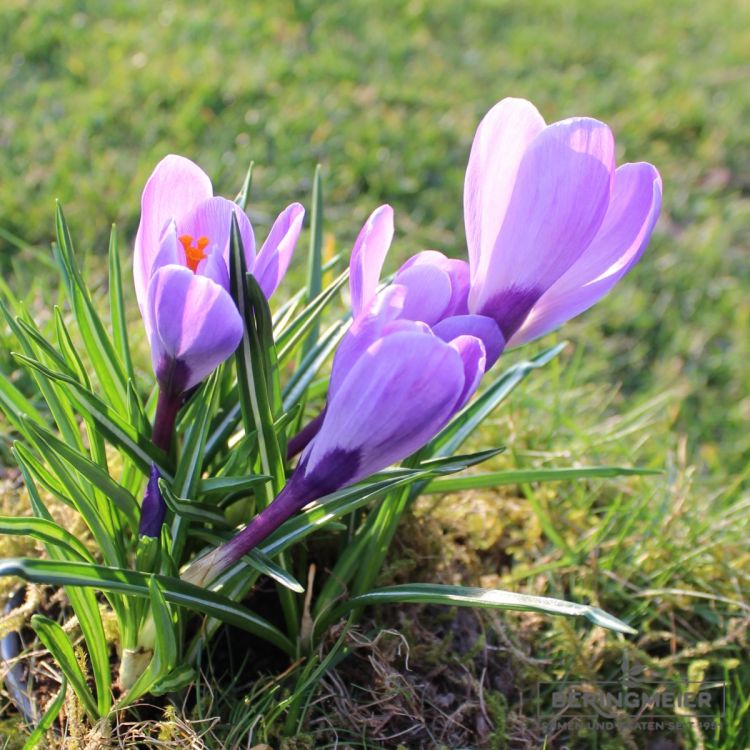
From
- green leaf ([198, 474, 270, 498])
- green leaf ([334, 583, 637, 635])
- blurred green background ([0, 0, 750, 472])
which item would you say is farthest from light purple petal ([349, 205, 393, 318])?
blurred green background ([0, 0, 750, 472])

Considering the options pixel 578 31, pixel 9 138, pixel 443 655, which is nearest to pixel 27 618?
pixel 443 655

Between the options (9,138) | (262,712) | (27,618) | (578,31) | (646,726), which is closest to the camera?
(262,712)

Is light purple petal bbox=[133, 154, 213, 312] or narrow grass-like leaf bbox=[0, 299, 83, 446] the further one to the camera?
narrow grass-like leaf bbox=[0, 299, 83, 446]

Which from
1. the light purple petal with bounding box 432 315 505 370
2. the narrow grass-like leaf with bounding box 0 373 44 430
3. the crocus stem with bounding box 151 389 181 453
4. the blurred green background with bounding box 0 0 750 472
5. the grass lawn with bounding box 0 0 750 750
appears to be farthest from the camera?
the blurred green background with bounding box 0 0 750 472

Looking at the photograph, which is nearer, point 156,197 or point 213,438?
point 156,197

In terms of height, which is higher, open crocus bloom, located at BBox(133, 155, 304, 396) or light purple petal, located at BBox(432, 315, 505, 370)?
open crocus bloom, located at BBox(133, 155, 304, 396)

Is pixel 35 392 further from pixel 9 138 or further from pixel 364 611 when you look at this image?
pixel 9 138

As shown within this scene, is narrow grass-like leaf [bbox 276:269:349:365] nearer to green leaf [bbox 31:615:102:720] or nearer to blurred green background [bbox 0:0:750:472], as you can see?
green leaf [bbox 31:615:102:720]

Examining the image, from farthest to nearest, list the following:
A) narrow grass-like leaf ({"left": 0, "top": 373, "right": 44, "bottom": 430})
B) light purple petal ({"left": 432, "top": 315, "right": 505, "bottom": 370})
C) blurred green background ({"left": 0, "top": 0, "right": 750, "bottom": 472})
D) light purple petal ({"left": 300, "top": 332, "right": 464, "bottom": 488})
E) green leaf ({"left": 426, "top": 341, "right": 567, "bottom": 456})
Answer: blurred green background ({"left": 0, "top": 0, "right": 750, "bottom": 472})
green leaf ({"left": 426, "top": 341, "right": 567, "bottom": 456})
narrow grass-like leaf ({"left": 0, "top": 373, "right": 44, "bottom": 430})
light purple petal ({"left": 432, "top": 315, "right": 505, "bottom": 370})
light purple petal ({"left": 300, "top": 332, "right": 464, "bottom": 488})
